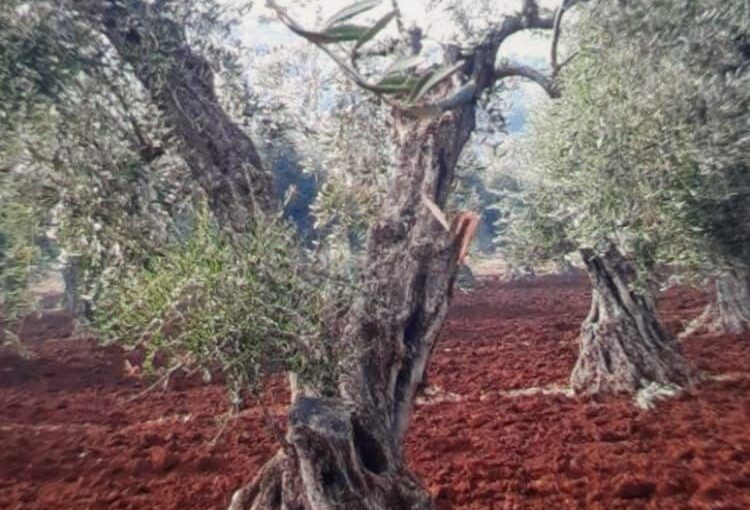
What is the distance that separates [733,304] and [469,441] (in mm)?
7129

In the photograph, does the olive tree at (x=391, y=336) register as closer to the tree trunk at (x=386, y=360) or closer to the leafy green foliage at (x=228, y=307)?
the tree trunk at (x=386, y=360)

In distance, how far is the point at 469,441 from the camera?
777 cm

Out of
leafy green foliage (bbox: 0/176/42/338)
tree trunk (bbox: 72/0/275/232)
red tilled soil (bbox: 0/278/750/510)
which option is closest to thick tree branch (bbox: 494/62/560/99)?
tree trunk (bbox: 72/0/275/232)

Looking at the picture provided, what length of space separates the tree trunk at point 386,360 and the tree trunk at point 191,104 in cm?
130

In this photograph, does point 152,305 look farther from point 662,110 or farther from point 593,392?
point 593,392

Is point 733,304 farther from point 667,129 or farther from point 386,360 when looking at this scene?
point 386,360

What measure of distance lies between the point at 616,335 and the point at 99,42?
778 cm

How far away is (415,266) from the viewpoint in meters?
6.11

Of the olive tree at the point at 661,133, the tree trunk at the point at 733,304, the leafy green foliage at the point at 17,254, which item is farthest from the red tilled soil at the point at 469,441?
the olive tree at the point at 661,133

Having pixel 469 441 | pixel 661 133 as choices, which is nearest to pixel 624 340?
pixel 469 441

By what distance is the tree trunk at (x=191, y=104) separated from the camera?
5.57m

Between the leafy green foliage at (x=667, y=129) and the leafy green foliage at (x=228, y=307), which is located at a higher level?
the leafy green foliage at (x=667, y=129)

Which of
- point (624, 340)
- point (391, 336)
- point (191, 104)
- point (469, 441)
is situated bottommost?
point (469, 441)

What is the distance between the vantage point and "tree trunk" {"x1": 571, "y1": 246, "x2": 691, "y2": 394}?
30.9 feet
